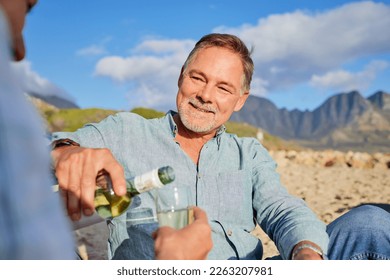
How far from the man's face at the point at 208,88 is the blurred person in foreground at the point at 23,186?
186cm

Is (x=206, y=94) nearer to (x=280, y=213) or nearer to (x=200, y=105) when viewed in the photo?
(x=200, y=105)

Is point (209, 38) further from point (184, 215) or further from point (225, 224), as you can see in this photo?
point (184, 215)

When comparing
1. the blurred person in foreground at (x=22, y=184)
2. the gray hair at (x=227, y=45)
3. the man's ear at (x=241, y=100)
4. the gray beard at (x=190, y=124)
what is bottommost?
the blurred person in foreground at (x=22, y=184)

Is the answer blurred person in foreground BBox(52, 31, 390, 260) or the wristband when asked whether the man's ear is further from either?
the wristband

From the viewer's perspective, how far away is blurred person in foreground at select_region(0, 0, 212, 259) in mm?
444

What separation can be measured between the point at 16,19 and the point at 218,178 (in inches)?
65.6

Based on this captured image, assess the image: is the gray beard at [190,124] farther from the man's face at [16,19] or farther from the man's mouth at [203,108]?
the man's face at [16,19]

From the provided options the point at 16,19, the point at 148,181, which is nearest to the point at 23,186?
the point at 16,19

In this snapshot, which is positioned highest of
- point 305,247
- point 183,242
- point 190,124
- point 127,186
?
point 190,124

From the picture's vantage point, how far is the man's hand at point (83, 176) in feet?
4.53

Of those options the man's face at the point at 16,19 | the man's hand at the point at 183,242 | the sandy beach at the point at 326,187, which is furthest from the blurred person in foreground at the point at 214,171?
the sandy beach at the point at 326,187

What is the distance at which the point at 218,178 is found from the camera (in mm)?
2207

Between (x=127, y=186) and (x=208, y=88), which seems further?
(x=208, y=88)
